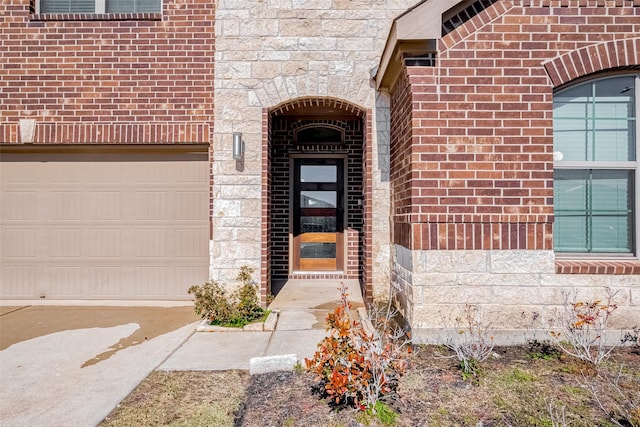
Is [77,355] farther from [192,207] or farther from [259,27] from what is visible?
[259,27]

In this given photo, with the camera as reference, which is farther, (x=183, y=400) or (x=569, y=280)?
(x=569, y=280)

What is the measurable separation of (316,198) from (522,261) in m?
4.05

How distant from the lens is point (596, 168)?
3816mm

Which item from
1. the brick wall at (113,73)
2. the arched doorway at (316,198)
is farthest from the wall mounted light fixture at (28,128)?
the arched doorway at (316,198)

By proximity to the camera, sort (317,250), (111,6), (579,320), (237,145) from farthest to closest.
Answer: (317,250)
(111,6)
(237,145)
(579,320)

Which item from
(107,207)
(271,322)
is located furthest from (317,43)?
(107,207)

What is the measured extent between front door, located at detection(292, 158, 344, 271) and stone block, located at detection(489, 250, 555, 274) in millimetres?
3542

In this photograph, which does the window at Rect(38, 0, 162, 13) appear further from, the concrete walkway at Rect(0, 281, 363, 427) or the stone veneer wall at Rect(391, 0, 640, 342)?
the concrete walkway at Rect(0, 281, 363, 427)

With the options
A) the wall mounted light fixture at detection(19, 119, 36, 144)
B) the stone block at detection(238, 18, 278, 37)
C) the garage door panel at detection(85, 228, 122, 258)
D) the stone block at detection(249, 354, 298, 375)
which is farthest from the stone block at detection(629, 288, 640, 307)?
the wall mounted light fixture at detection(19, 119, 36, 144)

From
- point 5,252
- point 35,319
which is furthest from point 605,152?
point 5,252

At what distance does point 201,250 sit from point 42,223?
250 centimetres

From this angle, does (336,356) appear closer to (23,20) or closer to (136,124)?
(136,124)

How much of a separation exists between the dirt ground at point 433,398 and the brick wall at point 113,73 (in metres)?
3.48

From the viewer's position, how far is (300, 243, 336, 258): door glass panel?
22.7 feet
